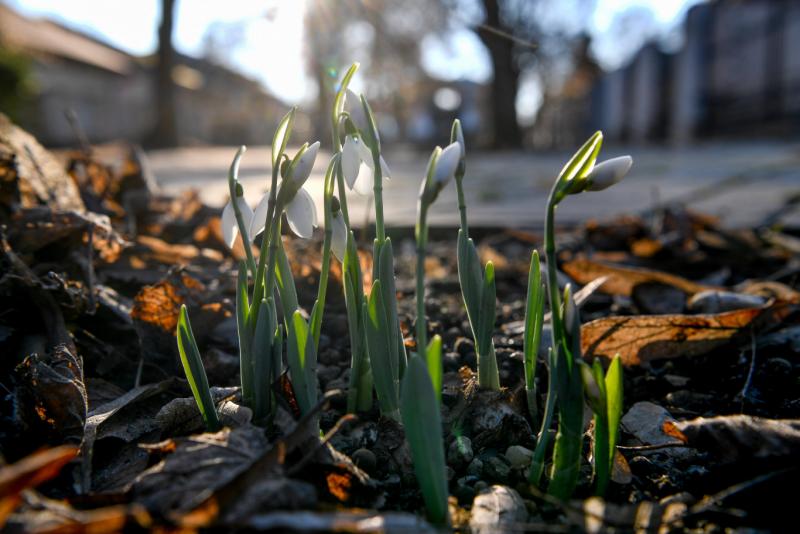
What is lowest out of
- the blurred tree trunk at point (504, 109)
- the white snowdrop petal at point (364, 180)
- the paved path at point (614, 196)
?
the paved path at point (614, 196)

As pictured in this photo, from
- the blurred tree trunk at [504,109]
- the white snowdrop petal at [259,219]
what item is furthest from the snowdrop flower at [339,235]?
the blurred tree trunk at [504,109]

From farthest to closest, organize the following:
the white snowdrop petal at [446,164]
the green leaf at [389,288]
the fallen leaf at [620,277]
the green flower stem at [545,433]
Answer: the fallen leaf at [620,277], the green leaf at [389,288], the green flower stem at [545,433], the white snowdrop petal at [446,164]

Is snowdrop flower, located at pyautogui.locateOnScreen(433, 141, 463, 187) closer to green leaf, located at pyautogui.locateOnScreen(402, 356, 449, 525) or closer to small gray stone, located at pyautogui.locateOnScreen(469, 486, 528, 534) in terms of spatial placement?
green leaf, located at pyautogui.locateOnScreen(402, 356, 449, 525)

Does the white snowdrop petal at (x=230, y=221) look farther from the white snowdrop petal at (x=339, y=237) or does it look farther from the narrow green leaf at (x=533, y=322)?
the narrow green leaf at (x=533, y=322)

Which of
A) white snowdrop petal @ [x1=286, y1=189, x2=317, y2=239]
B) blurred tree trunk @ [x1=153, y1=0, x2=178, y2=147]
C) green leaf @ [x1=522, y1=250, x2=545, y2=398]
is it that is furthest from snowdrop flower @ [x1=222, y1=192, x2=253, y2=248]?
blurred tree trunk @ [x1=153, y1=0, x2=178, y2=147]

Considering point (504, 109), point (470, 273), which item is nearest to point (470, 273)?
point (470, 273)

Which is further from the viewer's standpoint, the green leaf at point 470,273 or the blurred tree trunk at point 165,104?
the blurred tree trunk at point 165,104

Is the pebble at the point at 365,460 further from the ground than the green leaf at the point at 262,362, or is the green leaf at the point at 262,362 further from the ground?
the green leaf at the point at 262,362
